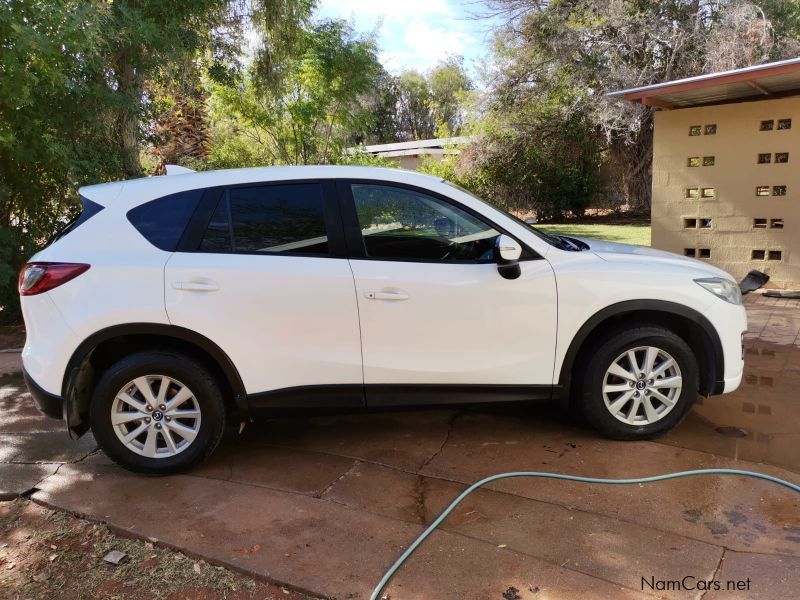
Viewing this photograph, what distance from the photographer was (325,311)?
3.64 metres

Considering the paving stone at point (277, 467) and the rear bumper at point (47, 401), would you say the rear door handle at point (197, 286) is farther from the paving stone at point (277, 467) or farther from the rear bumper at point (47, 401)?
the paving stone at point (277, 467)

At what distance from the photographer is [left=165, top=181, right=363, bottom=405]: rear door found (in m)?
3.61

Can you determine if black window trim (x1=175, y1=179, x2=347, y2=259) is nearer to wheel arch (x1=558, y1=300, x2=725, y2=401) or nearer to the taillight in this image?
the taillight

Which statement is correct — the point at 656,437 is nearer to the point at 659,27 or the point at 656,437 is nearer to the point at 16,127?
the point at 16,127

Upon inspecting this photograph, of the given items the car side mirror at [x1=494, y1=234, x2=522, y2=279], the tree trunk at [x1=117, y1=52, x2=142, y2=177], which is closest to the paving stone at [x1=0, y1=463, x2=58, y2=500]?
the car side mirror at [x1=494, y1=234, x2=522, y2=279]

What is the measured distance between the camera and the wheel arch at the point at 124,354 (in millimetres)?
3604

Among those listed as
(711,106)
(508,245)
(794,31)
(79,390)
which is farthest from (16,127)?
(794,31)

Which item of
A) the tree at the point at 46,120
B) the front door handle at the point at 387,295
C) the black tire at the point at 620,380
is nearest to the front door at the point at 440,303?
the front door handle at the point at 387,295

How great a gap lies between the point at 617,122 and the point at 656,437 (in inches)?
601

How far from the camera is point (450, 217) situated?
382 cm

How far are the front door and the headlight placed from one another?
979 mm

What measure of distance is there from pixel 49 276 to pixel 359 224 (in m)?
1.78

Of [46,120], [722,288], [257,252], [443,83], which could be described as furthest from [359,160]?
[443,83]

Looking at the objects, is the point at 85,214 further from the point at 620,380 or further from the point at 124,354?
the point at 620,380
